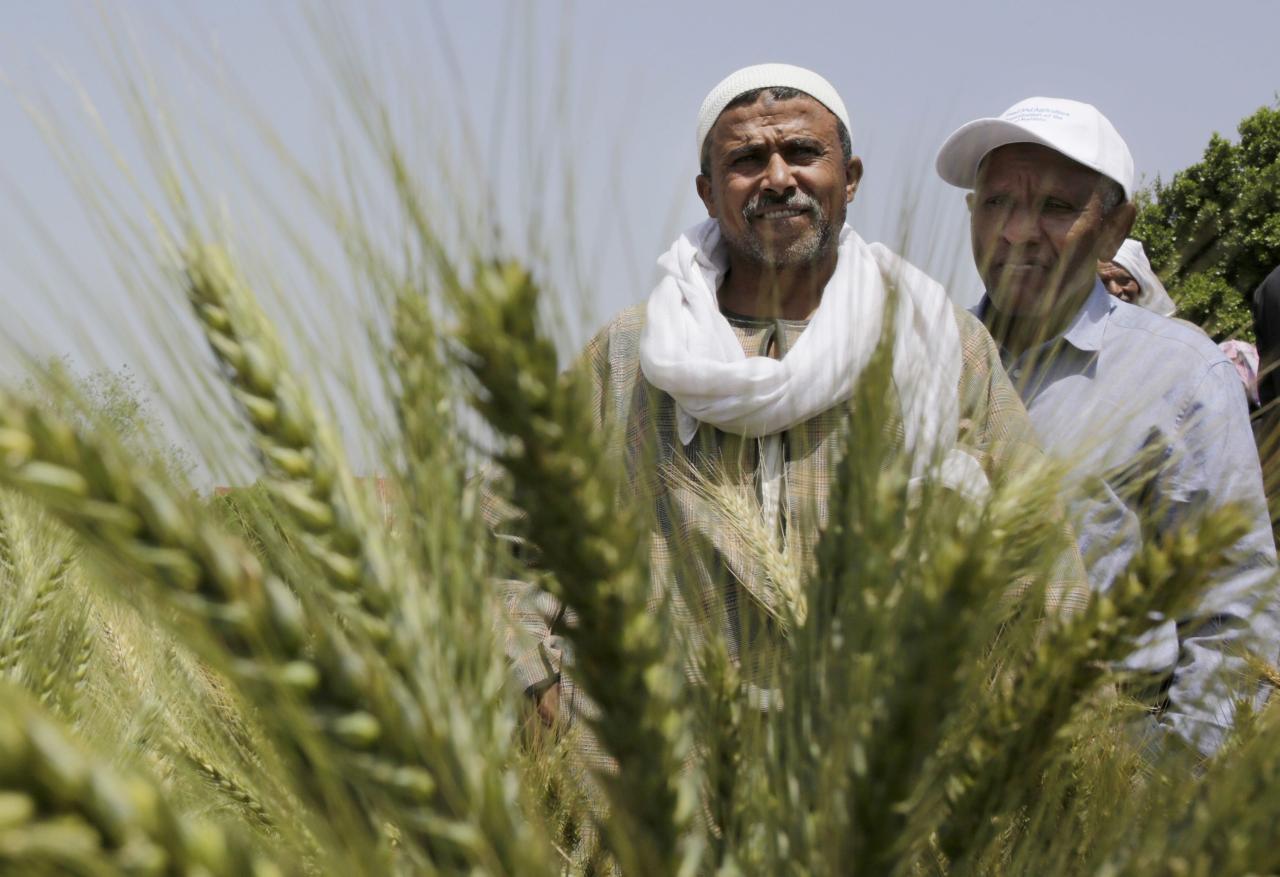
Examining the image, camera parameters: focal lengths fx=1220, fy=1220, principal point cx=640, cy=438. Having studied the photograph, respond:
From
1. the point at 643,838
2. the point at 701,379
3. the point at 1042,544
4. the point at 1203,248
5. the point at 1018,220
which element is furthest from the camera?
the point at 1018,220

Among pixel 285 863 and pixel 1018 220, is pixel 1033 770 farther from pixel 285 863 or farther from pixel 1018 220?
pixel 1018 220

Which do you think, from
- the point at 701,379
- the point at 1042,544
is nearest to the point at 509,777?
the point at 1042,544

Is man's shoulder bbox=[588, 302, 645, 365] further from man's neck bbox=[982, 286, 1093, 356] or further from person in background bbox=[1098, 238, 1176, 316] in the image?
person in background bbox=[1098, 238, 1176, 316]

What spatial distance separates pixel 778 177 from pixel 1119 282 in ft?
9.07

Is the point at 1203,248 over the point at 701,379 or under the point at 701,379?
over

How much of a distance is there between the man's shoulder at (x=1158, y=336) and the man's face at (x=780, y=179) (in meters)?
0.71

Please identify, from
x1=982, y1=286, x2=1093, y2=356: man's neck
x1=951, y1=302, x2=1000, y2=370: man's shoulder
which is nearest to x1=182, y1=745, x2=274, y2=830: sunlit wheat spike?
x1=982, y1=286, x2=1093, y2=356: man's neck

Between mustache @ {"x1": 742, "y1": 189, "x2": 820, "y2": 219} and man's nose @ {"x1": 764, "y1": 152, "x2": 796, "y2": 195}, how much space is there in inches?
0.8

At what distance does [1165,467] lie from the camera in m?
1.26

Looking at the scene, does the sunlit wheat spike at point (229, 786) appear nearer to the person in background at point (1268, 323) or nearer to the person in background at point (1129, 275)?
the person in background at point (1268, 323)

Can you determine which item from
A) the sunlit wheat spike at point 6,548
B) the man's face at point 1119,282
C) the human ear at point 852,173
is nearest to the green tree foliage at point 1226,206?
the man's face at point 1119,282

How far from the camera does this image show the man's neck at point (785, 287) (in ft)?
9.75

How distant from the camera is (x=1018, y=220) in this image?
2969 mm

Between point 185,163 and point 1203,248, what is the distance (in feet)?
4.16
